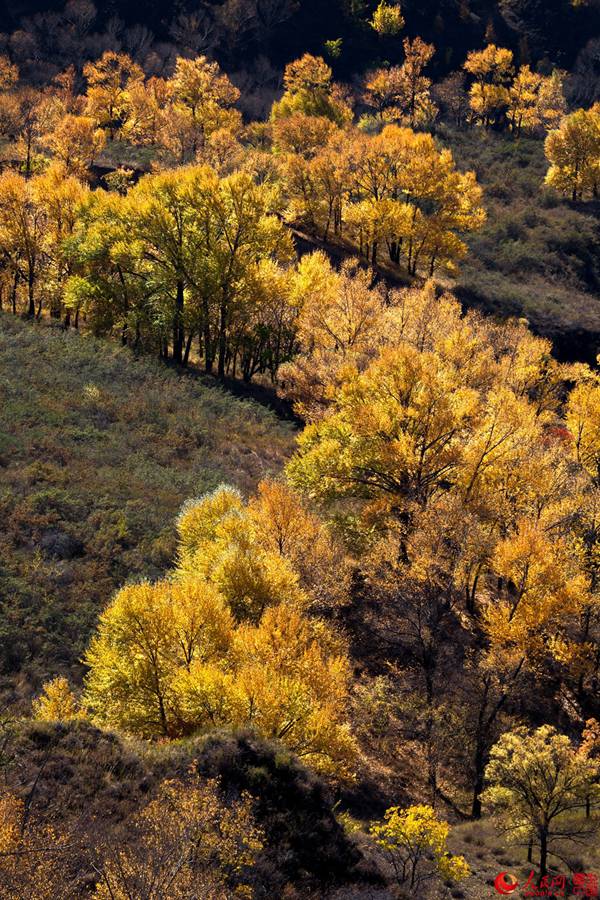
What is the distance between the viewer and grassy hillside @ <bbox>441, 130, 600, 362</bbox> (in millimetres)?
70562

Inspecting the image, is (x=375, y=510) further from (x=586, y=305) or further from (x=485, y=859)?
(x=586, y=305)

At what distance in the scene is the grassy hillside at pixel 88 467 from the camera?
25844 mm

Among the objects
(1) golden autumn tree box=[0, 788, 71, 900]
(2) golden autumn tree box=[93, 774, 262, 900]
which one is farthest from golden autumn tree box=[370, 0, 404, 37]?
(1) golden autumn tree box=[0, 788, 71, 900]

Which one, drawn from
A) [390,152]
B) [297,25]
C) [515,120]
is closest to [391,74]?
[515,120]

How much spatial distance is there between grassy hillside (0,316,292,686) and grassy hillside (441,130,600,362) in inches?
1435

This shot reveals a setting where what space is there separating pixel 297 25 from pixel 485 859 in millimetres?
140865

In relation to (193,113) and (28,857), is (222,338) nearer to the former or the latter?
(28,857)

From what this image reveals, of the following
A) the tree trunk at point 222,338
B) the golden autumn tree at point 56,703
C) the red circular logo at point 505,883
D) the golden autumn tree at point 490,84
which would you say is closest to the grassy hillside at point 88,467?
the golden autumn tree at point 56,703

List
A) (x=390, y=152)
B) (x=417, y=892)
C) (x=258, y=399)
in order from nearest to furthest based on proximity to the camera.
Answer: (x=417, y=892) < (x=258, y=399) < (x=390, y=152)

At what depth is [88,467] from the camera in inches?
1350

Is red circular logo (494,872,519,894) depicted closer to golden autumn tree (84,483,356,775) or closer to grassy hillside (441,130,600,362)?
golden autumn tree (84,483,356,775)

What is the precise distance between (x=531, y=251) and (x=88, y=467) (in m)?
65.0

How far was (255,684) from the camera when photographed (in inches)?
779

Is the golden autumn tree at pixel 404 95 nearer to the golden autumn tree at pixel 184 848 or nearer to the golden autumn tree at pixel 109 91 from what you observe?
the golden autumn tree at pixel 109 91
